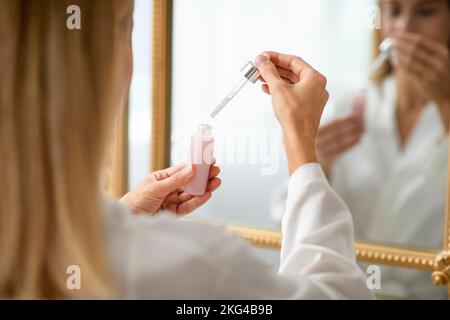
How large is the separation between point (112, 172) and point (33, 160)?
622 millimetres

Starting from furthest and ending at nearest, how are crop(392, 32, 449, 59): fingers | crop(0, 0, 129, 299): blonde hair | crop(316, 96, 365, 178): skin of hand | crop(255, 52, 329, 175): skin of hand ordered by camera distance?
1. crop(316, 96, 365, 178): skin of hand
2. crop(392, 32, 449, 59): fingers
3. crop(255, 52, 329, 175): skin of hand
4. crop(0, 0, 129, 299): blonde hair

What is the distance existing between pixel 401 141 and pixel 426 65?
12 centimetres

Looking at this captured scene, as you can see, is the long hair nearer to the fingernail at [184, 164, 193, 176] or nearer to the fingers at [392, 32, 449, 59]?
Result: the fingers at [392, 32, 449, 59]

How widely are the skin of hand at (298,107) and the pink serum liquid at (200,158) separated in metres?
0.13

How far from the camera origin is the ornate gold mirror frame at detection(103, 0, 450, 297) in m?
0.88

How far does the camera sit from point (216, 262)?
0.54 metres

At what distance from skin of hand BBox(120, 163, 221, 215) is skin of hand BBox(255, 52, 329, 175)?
177mm

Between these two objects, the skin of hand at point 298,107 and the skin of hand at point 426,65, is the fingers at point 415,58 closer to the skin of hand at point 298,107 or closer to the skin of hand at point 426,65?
the skin of hand at point 426,65

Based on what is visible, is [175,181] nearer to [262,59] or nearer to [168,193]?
[168,193]

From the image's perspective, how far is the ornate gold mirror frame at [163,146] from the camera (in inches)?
34.8

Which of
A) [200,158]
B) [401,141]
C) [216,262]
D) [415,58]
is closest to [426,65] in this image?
[415,58]

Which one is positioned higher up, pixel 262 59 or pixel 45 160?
pixel 262 59
